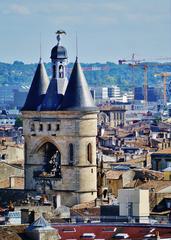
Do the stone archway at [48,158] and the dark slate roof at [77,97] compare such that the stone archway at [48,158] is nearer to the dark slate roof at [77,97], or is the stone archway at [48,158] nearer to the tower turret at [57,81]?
the tower turret at [57,81]

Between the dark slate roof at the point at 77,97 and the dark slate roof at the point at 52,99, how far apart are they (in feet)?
A: 1.20

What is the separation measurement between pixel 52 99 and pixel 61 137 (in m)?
1.66

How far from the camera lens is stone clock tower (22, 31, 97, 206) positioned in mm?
67438

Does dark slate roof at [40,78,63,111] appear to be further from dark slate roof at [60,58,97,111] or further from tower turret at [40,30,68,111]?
dark slate roof at [60,58,97,111]

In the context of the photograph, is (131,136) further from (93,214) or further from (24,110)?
(93,214)

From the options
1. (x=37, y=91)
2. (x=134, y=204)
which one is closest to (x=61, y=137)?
(x=37, y=91)

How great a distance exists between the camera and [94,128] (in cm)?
6788

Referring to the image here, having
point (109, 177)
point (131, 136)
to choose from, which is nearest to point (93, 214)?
point (109, 177)

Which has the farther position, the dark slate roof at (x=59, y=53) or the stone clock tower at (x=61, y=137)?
the dark slate roof at (x=59, y=53)

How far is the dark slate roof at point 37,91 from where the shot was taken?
226 feet

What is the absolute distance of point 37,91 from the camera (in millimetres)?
69500

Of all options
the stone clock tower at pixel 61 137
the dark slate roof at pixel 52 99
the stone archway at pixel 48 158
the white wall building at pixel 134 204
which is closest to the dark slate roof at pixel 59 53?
the stone clock tower at pixel 61 137

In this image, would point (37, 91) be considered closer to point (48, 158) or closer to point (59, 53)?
point (59, 53)

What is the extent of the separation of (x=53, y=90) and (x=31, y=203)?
947cm
